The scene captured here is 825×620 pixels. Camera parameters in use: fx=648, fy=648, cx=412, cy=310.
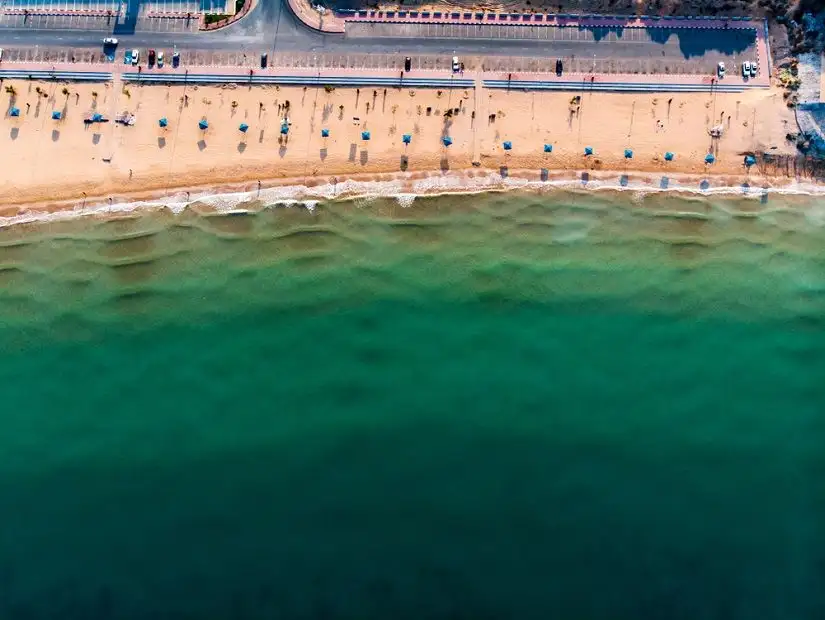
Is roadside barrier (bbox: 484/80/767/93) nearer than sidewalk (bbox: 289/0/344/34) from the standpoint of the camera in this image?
Yes

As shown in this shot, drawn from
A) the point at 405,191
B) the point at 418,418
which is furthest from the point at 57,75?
the point at 418,418

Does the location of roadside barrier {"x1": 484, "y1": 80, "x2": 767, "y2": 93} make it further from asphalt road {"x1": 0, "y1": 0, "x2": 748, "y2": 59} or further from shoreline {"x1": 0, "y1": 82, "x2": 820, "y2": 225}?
asphalt road {"x1": 0, "y1": 0, "x2": 748, "y2": 59}

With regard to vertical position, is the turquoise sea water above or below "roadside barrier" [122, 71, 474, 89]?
below

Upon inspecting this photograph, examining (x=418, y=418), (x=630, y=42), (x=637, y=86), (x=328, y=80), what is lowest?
(x=418, y=418)

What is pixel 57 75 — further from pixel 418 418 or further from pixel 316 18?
pixel 418 418

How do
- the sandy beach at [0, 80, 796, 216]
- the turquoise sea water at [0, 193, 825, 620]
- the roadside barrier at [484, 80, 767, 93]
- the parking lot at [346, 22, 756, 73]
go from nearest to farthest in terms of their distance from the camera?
1. the turquoise sea water at [0, 193, 825, 620]
2. the sandy beach at [0, 80, 796, 216]
3. the roadside barrier at [484, 80, 767, 93]
4. the parking lot at [346, 22, 756, 73]

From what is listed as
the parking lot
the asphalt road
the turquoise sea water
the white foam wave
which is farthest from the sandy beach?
the turquoise sea water
